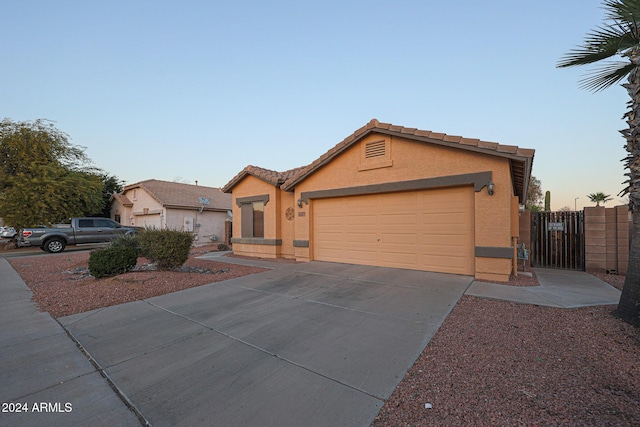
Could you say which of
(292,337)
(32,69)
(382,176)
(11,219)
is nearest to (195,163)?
(32,69)

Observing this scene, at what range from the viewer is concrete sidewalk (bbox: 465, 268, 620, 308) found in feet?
16.6

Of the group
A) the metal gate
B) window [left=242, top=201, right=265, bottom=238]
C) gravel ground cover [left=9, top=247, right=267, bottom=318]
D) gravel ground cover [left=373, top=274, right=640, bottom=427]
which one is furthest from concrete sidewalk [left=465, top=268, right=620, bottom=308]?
window [left=242, top=201, right=265, bottom=238]

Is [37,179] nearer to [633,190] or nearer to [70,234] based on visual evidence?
[70,234]

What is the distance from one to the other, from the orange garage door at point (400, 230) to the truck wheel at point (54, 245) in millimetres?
16060

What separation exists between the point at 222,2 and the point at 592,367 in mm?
13366

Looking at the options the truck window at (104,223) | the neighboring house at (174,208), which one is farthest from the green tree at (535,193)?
the truck window at (104,223)

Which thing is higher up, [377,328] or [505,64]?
[505,64]

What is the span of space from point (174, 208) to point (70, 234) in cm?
572

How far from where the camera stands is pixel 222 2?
9.77m

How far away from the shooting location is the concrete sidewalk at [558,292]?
5.07 meters

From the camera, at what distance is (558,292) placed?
5812mm

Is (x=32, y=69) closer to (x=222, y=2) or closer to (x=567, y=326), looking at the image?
(x=222, y=2)

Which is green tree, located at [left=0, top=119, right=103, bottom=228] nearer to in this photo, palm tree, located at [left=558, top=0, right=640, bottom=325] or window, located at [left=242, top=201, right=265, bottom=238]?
window, located at [left=242, top=201, right=265, bottom=238]

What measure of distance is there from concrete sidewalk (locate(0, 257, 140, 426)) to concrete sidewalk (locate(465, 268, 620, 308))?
6.12 m
